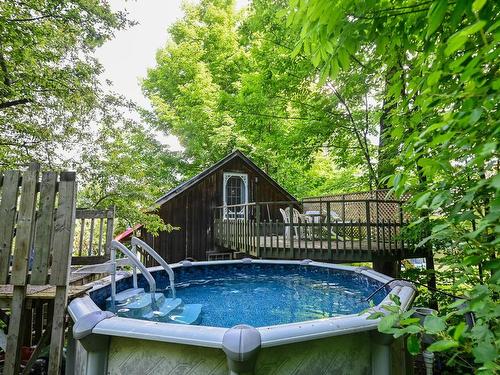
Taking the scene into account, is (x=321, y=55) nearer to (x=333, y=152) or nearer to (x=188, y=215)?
(x=333, y=152)

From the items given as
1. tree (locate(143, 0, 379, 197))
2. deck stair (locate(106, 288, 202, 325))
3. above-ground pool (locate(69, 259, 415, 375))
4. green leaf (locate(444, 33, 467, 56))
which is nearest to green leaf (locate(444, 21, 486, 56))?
green leaf (locate(444, 33, 467, 56))

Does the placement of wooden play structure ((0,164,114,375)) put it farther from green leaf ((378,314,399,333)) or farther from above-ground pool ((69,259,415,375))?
green leaf ((378,314,399,333))

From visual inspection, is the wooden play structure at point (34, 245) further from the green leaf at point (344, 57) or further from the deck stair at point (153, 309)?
the green leaf at point (344, 57)

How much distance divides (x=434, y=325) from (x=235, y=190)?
1269cm

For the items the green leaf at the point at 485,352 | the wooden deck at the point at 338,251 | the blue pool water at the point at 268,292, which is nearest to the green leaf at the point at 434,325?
the green leaf at the point at 485,352

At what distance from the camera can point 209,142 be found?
58.5 feet

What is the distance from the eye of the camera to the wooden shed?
1166 centimetres

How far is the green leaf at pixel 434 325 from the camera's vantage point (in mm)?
991

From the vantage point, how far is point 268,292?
19.5ft

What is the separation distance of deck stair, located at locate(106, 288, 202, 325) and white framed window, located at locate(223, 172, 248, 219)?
27.8ft

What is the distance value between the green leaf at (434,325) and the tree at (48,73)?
6.34 metres

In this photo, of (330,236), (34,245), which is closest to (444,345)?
(34,245)

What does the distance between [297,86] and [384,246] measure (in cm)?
537

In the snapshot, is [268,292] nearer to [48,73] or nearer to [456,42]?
[456,42]
